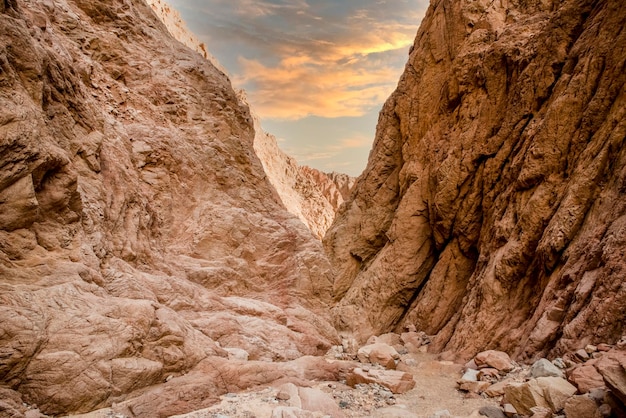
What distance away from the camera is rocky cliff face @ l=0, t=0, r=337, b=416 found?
215 inches

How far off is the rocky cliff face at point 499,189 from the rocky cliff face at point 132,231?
5.92 m

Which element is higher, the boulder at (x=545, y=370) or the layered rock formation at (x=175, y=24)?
the layered rock formation at (x=175, y=24)

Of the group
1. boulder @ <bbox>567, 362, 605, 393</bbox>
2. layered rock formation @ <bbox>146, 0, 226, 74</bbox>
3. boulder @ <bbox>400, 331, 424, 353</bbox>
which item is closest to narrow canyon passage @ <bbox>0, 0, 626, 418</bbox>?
boulder @ <bbox>567, 362, 605, 393</bbox>

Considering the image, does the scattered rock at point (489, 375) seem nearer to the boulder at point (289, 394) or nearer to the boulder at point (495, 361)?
the boulder at point (495, 361)

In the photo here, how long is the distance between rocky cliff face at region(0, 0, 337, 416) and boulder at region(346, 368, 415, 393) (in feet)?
2.30

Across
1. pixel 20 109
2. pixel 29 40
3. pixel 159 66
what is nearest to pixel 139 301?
pixel 20 109

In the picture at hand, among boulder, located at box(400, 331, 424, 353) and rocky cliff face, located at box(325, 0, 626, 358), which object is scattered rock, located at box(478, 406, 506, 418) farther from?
boulder, located at box(400, 331, 424, 353)

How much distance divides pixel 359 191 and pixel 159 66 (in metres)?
14.5

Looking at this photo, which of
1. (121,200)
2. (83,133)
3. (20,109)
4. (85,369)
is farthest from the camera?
(121,200)

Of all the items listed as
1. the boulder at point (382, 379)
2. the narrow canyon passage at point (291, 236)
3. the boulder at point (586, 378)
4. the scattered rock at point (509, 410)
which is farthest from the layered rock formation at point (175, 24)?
the boulder at point (586, 378)

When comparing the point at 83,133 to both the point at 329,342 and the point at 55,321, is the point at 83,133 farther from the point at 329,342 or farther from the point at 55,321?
the point at 329,342

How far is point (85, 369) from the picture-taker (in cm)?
532

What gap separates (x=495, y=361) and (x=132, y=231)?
9.35 metres

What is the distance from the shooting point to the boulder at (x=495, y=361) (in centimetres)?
914
